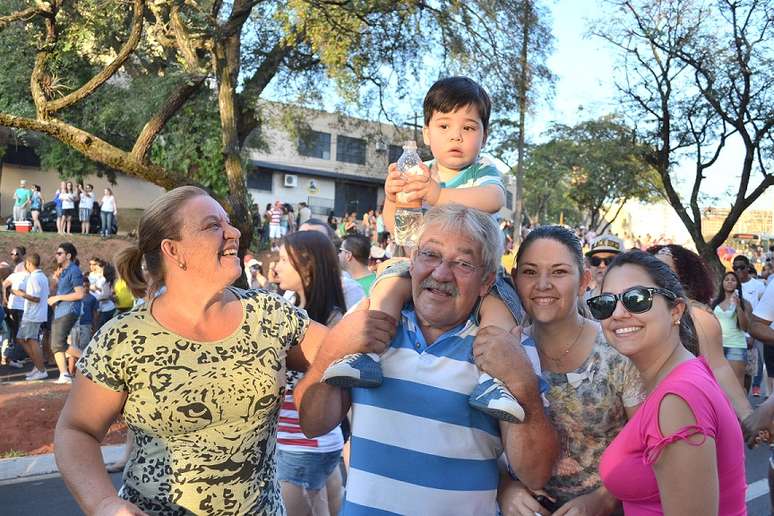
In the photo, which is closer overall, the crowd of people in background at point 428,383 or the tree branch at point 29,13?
the crowd of people in background at point 428,383

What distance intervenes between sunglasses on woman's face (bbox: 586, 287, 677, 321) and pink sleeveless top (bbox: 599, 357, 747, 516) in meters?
0.24

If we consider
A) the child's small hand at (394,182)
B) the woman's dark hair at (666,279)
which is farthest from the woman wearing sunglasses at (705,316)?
the child's small hand at (394,182)

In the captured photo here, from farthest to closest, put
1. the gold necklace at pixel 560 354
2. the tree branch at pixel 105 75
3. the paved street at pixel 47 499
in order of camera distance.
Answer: the tree branch at pixel 105 75, the paved street at pixel 47 499, the gold necklace at pixel 560 354

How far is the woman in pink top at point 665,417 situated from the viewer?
2031mm

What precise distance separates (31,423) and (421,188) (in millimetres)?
6588

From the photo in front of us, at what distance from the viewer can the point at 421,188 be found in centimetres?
269

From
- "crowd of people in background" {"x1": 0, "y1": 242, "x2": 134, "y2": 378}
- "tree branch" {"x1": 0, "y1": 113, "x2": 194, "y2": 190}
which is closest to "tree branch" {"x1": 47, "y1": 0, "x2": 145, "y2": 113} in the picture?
"tree branch" {"x1": 0, "y1": 113, "x2": 194, "y2": 190}

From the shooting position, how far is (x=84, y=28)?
8.99 metres

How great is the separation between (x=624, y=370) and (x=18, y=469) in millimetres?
6067

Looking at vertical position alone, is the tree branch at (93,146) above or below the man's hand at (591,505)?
above

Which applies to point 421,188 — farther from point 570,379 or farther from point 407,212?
point 570,379

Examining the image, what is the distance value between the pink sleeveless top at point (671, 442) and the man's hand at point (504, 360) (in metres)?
0.37

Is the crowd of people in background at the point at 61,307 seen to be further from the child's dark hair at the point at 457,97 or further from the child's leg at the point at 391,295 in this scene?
the child's leg at the point at 391,295

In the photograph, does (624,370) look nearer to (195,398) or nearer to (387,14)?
(195,398)
